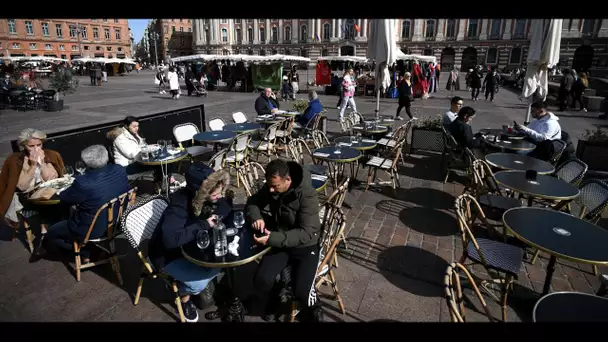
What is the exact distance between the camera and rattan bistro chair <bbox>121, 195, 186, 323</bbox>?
263 centimetres

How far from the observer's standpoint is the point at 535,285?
3.11 metres

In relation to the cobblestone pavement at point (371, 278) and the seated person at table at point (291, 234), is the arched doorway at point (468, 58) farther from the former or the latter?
the seated person at table at point (291, 234)

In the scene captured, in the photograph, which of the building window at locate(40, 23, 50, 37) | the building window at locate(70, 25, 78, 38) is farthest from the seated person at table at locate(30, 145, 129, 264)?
the building window at locate(70, 25, 78, 38)

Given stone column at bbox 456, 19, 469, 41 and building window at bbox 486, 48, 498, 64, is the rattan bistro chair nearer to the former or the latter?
stone column at bbox 456, 19, 469, 41

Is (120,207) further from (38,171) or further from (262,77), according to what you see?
(262,77)

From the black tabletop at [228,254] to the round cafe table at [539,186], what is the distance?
2711 millimetres

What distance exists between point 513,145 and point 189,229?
509 centimetres

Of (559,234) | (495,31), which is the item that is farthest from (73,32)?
(559,234)

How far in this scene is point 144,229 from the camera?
2926 millimetres

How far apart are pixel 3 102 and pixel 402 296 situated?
17482 mm

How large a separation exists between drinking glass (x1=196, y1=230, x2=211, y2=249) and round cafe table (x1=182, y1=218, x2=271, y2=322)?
0.12 ft

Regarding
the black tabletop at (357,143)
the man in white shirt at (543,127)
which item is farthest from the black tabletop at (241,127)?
the man in white shirt at (543,127)

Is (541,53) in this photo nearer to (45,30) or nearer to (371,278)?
(371,278)

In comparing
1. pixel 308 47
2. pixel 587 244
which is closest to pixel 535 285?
pixel 587 244
